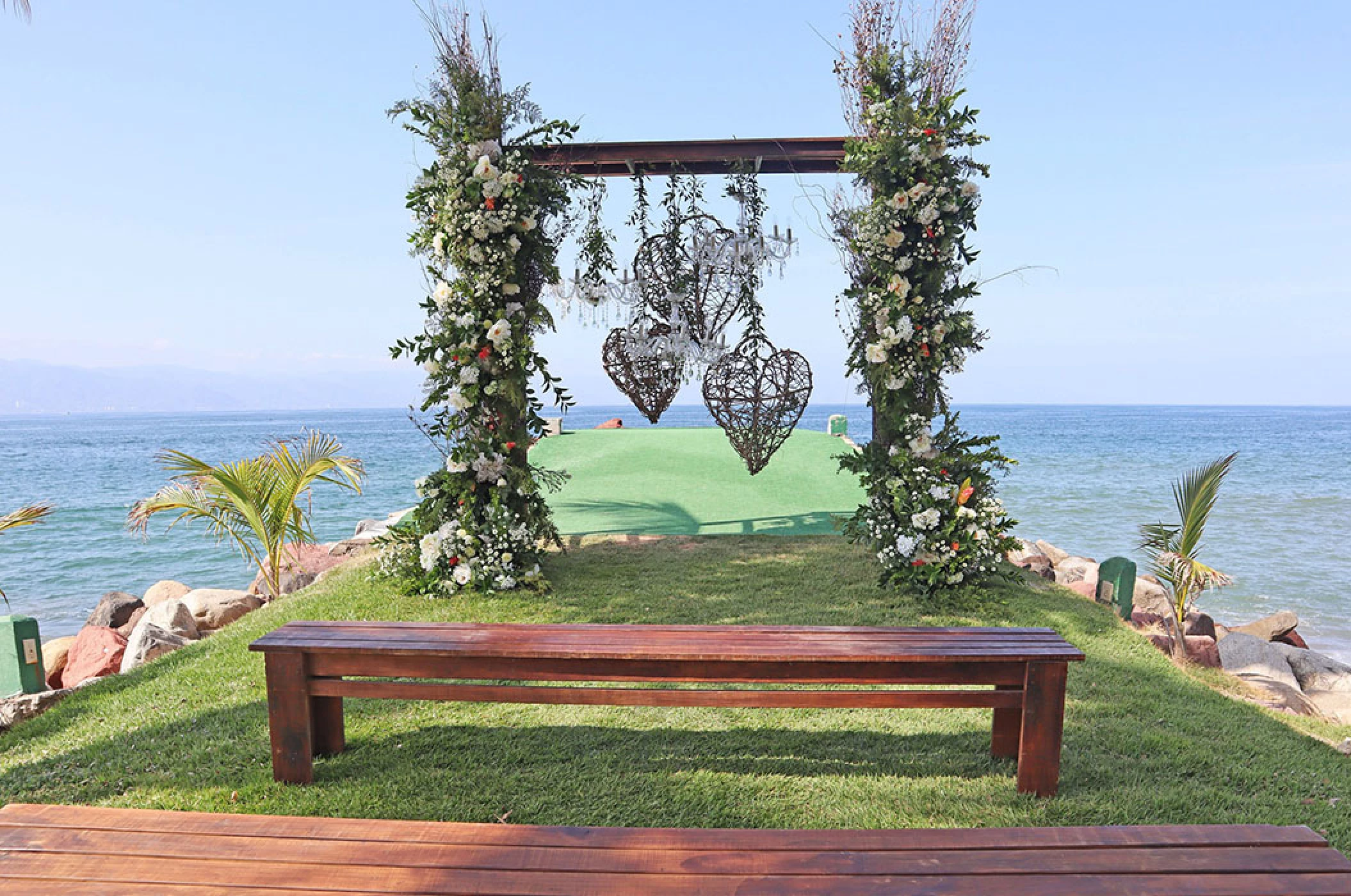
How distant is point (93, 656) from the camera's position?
6156mm

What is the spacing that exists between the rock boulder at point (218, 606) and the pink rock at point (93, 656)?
24.8 inches

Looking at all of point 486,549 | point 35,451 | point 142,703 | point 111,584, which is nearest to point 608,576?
point 486,549

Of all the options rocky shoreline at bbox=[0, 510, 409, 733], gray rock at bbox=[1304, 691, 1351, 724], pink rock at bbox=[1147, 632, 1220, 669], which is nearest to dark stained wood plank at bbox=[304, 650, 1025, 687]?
rocky shoreline at bbox=[0, 510, 409, 733]

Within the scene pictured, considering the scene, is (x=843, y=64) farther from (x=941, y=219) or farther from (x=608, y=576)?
(x=608, y=576)

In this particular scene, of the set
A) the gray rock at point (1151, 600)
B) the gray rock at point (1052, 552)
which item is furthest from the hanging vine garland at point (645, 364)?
the gray rock at point (1052, 552)

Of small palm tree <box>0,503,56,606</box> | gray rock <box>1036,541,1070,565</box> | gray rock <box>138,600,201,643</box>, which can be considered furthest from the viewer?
gray rock <box>1036,541,1070,565</box>

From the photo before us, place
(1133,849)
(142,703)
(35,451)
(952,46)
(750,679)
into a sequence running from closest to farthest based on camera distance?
1. (1133,849)
2. (750,679)
3. (142,703)
4. (952,46)
5. (35,451)

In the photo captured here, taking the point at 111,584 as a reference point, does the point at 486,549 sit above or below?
above

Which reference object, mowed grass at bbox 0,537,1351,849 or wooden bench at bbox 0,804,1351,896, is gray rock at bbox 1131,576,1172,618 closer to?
mowed grass at bbox 0,537,1351,849

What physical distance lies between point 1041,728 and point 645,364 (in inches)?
172

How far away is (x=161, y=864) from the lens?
1.86 metres

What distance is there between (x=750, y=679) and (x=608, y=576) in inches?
146

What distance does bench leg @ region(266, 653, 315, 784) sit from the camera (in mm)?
2961

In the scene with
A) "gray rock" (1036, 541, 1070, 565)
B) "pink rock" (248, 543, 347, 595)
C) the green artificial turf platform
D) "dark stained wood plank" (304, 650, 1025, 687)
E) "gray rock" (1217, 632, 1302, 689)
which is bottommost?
"gray rock" (1217, 632, 1302, 689)
